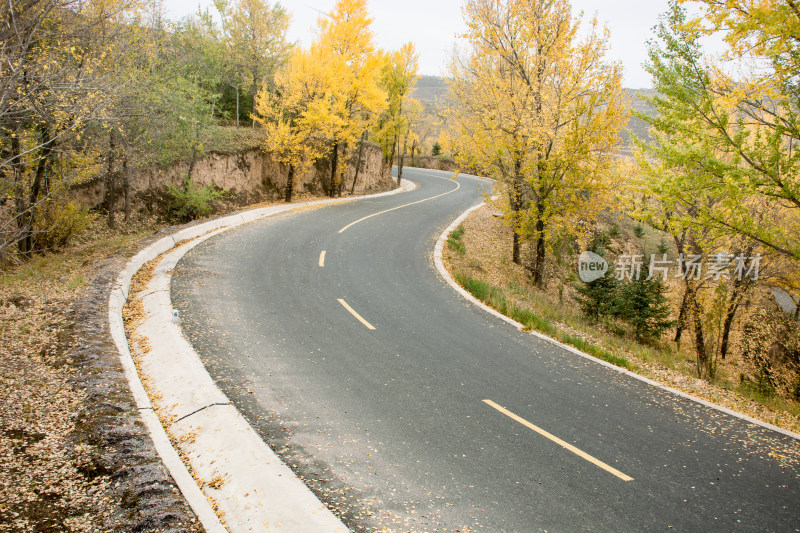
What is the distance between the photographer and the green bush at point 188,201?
20312 millimetres

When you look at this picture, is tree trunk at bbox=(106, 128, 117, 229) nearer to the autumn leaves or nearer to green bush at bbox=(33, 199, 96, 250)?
green bush at bbox=(33, 199, 96, 250)

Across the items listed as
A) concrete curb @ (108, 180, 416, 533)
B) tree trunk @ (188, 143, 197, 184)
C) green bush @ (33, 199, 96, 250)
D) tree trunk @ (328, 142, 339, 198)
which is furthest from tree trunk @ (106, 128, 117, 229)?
tree trunk @ (328, 142, 339, 198)

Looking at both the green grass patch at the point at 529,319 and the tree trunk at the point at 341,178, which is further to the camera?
the tree trunk at the point at 341,178

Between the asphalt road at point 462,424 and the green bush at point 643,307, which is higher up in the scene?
the asphalt road at point 462,424

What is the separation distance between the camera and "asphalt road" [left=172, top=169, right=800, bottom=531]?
15.5 feet

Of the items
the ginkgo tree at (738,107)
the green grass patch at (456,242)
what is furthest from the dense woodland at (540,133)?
the green grass patch at (456,242)

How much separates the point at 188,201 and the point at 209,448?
57.1ft

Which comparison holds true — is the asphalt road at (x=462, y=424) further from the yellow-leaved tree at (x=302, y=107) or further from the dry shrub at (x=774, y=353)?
the yellow-leaved tree at (x=302, y=107)

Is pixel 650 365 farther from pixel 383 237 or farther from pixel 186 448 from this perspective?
pixel 383 237

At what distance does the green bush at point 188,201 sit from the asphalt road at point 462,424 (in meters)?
10.4

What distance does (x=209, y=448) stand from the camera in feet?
17.7

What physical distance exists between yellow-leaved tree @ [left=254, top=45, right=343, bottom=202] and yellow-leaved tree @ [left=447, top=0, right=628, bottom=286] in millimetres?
8343

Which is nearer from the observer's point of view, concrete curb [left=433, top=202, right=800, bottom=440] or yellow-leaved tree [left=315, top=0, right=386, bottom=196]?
concrete curb [left=433, top=202, right=800, bottom=440]

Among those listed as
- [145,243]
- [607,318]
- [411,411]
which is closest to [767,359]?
[607,318]
